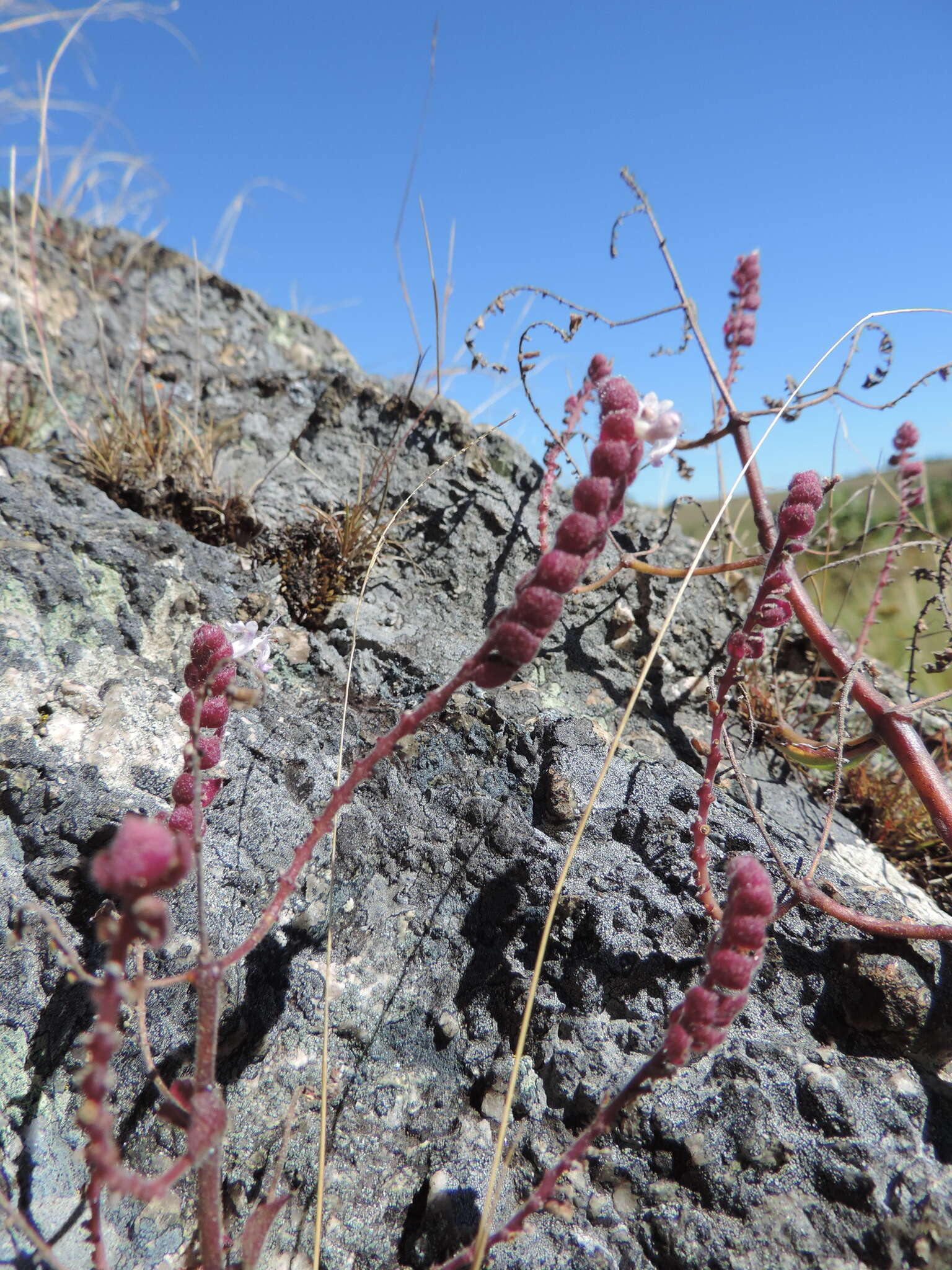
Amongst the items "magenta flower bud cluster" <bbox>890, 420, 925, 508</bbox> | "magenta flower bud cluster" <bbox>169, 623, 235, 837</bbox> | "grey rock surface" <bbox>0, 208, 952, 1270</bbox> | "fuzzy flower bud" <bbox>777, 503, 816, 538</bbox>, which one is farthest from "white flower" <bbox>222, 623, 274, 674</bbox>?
"magenta flower bud cluster" <bbox>890, 420, 925, 508</bbox>

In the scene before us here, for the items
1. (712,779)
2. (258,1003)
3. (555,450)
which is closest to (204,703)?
(258,1003)

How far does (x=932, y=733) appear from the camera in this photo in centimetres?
231

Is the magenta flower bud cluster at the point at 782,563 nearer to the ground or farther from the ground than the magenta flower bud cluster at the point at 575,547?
farther from the ground

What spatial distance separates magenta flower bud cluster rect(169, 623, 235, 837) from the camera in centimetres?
117

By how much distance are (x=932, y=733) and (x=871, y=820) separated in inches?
20.8

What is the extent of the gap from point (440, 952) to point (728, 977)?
68cm

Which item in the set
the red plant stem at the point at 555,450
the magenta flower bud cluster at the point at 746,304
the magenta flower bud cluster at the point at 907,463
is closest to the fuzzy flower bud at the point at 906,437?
the magenta flower bud cluster at the point at 907,463

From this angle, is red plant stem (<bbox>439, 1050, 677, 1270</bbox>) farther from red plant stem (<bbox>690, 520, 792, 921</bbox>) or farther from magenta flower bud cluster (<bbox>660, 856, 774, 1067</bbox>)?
red plant stem (<bbox>690, 520, 792, 921</bbox>)

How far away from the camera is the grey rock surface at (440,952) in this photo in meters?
1.20

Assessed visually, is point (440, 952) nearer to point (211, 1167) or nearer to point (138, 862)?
point (211, 1167)

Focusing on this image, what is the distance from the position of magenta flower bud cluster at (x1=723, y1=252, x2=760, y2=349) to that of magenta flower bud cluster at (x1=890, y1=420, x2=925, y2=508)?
0.66m

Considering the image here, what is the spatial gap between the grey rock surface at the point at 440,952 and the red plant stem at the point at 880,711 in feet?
0.78

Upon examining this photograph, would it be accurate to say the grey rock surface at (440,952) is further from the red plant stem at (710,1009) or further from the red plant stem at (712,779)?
the red plant stem at (710,1009)

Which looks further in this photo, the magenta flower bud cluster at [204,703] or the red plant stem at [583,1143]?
the magenta flower bud cluster at [204,703]
